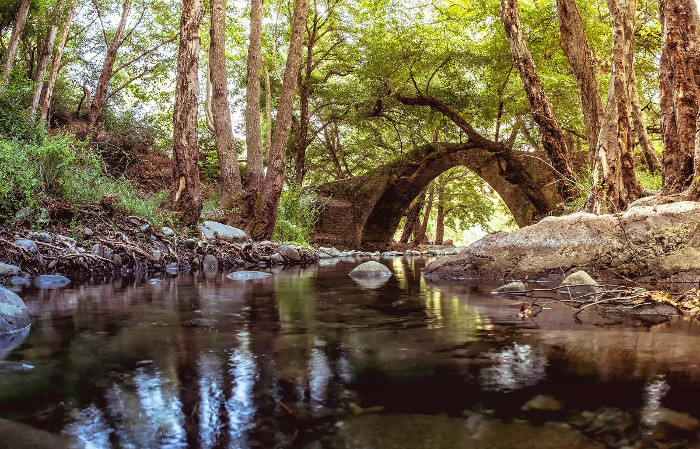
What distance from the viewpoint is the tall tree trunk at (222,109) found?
34.5ft

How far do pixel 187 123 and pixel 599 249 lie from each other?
5.94 m

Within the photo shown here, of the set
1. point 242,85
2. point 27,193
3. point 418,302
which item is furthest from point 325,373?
point 242,85

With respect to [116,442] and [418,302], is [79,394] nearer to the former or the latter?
[116,442]

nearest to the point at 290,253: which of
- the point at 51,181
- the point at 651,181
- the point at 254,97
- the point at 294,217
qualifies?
the point at 51,181

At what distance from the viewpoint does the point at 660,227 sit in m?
5.10

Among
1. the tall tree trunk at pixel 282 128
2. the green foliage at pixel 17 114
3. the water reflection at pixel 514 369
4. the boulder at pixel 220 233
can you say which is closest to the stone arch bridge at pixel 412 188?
the tall tree trunk at pixel 282 128

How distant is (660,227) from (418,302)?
8.67ft

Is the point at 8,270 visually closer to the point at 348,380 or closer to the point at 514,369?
the point at 348,380

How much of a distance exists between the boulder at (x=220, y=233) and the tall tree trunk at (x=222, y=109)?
5.59 ft

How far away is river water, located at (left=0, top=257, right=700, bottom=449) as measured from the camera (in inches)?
57.4

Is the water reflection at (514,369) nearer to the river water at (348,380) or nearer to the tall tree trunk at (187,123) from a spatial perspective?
the river water at (348,380)

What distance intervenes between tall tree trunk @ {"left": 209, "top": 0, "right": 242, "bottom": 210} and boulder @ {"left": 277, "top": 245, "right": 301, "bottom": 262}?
1727mm

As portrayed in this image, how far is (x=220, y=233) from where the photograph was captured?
8656mm

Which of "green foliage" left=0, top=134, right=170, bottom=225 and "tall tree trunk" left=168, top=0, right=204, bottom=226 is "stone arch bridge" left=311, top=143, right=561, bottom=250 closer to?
"tall tree trunk" left=168, top=0, right=204, bottom=226
